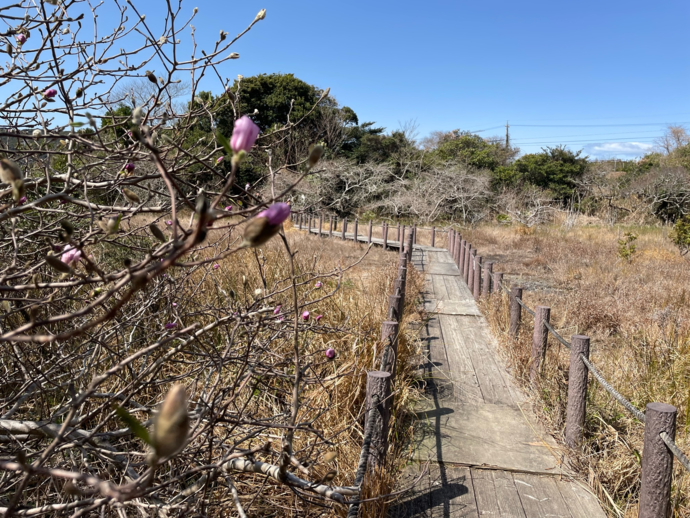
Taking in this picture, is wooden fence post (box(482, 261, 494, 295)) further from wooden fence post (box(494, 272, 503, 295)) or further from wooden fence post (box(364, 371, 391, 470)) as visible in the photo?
wooden fence post (box(364, 371, 391, 470))

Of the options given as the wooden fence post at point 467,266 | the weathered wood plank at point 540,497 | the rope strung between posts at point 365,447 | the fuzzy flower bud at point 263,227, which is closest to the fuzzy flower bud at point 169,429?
the fuzzy flower bud at point 263,227

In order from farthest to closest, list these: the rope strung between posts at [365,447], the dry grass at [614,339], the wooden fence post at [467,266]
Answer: the wooden fence post at [467,266] < the dry grass at [614,339] < the rope strung between posts at [365,447]

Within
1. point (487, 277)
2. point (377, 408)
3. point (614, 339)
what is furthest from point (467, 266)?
point (377, 408)

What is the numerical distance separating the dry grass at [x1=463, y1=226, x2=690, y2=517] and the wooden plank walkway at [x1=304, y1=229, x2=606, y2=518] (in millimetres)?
158

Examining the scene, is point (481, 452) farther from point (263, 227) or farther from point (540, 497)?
point (263, 227)

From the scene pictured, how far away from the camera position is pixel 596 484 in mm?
2547

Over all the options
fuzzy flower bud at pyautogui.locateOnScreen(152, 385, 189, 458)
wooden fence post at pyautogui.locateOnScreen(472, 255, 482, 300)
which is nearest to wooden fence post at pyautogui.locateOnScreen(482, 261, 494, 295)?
wooden fence post at pyautogui.locateOnScreen(472, 255, 482, 300)

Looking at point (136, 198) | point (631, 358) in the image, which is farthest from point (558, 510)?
point (136, 198)

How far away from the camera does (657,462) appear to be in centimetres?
198

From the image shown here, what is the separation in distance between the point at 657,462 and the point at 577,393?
0.84m

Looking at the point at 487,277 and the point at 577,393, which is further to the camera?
the point at 487,277

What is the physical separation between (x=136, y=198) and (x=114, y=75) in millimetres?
1563

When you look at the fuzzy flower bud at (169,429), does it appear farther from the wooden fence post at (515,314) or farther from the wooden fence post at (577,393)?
the wooden fence post at (515,314)

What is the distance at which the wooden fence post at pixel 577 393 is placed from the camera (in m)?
2.80
